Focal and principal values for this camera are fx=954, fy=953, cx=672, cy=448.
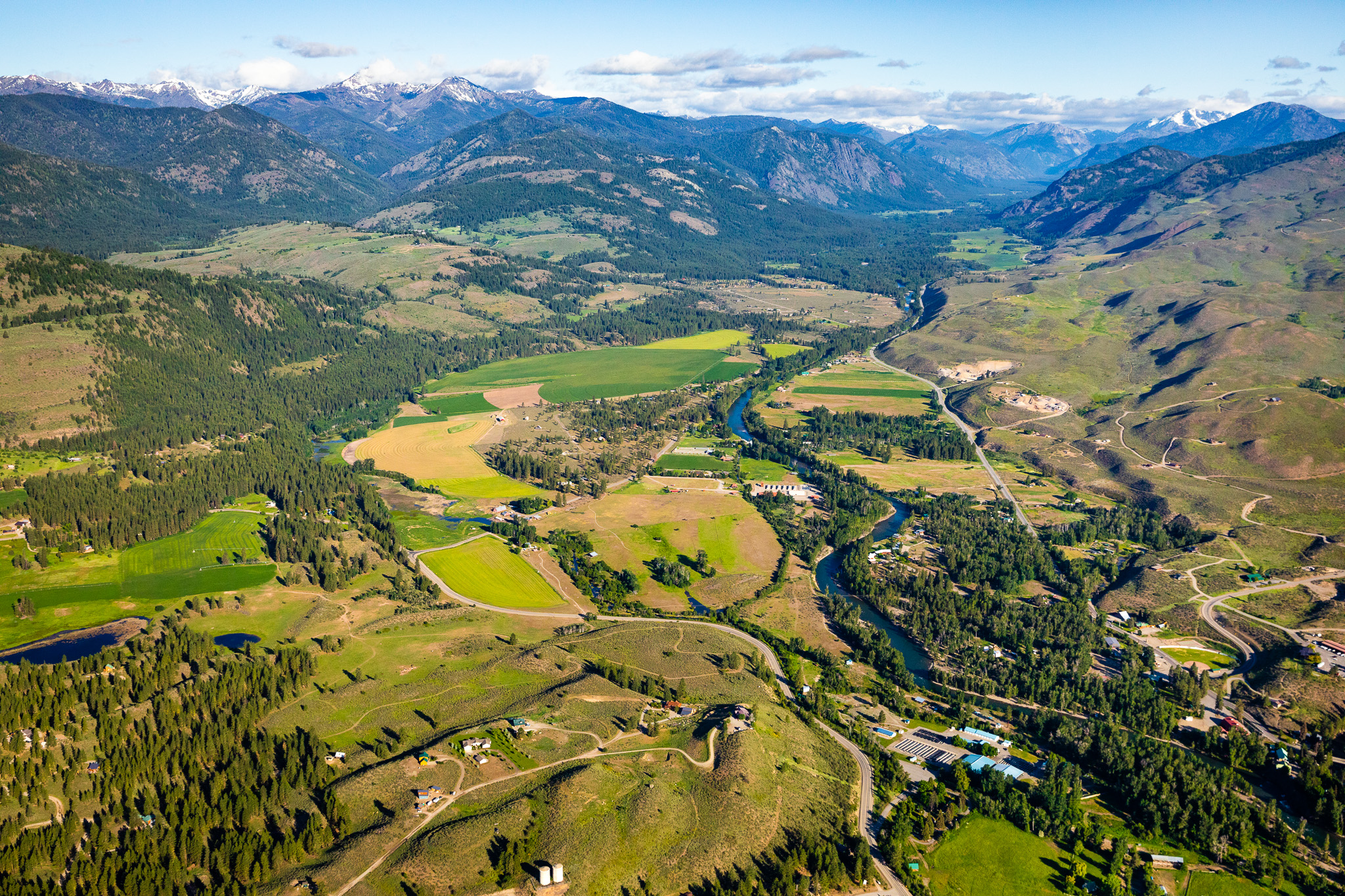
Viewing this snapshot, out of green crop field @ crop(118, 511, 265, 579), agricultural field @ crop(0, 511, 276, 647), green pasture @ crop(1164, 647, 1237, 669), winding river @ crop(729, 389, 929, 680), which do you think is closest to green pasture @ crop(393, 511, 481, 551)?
agricultural field @ crop(0, 511, 276, 647)

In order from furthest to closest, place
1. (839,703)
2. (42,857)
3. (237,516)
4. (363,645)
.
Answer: (237,516), (363,645), (839,703), (42,857)

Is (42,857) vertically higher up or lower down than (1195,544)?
higher up

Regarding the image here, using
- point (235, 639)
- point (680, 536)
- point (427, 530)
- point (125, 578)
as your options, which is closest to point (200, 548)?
point (125, 578)

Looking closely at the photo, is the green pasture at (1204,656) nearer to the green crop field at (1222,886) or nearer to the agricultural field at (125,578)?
the green crop field at (1222,886)

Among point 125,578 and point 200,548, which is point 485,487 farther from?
point 125,578

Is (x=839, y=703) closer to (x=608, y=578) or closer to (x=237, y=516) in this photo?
(x=608, y=578)

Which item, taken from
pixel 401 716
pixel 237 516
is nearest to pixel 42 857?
pixel 401 716

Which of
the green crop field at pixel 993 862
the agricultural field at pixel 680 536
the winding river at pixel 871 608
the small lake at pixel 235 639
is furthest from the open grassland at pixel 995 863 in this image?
the small lake at pixel 235 639

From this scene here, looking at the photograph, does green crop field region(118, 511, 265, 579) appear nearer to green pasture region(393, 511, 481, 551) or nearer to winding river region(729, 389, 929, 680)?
green pasture region(393, 511, 481, 551)
